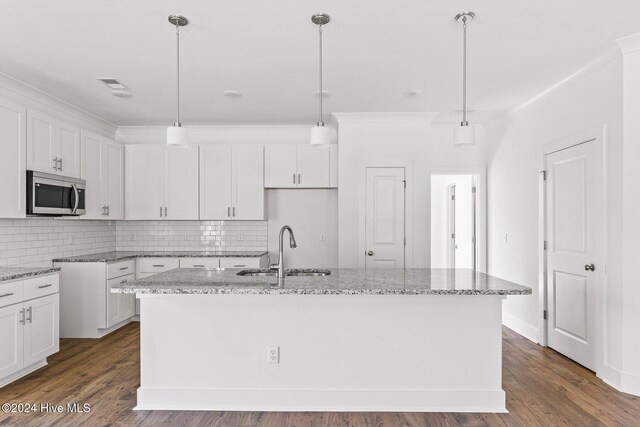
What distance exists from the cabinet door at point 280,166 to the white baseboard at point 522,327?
319 centimetres

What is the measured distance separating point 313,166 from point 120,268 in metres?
2.67

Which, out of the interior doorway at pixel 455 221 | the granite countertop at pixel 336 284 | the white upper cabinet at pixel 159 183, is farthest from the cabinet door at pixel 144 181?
the interior doorway at pixel 455 221

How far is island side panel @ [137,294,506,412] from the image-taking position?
8.86ft

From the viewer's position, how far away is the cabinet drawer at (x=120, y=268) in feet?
14.6

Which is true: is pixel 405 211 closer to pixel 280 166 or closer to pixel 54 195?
pixel 280 166

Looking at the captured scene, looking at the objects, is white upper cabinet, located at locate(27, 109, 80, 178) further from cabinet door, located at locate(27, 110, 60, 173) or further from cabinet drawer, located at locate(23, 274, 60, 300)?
cabinet drawer, located at locate(23, 274, 60, 300)

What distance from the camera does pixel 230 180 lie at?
5.30m

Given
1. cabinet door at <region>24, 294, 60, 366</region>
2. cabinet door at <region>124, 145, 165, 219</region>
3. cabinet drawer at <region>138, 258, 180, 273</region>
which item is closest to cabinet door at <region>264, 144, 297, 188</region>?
cabinet door at <region>124, 145, 165, 219</region>

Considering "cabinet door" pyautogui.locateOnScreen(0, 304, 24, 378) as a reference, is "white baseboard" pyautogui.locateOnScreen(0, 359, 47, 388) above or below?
below

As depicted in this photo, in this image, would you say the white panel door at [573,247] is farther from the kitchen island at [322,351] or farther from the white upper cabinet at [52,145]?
the white upper cabinet at [52,145]

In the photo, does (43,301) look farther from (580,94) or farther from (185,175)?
(580,94)

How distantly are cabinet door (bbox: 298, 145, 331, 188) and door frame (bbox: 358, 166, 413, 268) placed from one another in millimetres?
617

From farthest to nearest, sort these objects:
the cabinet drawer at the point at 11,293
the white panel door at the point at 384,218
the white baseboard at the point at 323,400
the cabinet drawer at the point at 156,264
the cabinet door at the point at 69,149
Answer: the cabinet drawer at the point at 156,264
the white panel door at the point at 384,218
the cabinet door at the point at 69,149
the cabinet drawer at the point at 11,293
the white baseboard at the point at 323,400

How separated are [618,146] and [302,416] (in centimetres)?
309
